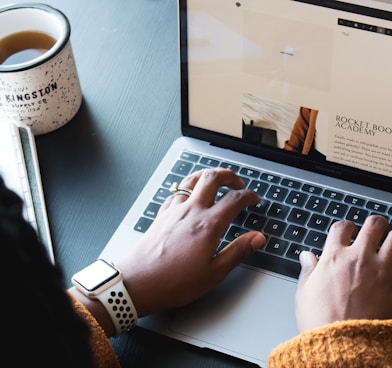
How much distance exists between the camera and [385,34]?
809 mm

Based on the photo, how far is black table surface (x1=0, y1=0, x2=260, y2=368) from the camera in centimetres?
88

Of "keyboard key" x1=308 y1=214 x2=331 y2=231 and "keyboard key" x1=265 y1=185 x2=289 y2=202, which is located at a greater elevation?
"keyboard key" x1=265 y1=185 x2=289 y2=202

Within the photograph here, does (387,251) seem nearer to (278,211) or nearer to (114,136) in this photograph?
(278,211)

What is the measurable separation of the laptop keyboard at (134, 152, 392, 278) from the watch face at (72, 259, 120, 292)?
0.10 m

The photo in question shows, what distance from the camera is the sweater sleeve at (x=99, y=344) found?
74 centimetres

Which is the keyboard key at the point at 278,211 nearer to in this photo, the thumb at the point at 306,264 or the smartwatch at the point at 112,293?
the thumb at the point at 306,264

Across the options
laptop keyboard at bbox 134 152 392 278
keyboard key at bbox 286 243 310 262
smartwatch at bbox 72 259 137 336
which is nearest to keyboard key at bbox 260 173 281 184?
laptop keyboard at bbox 134 152 392 278

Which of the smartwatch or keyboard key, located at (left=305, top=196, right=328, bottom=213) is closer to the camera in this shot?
the smartwatch

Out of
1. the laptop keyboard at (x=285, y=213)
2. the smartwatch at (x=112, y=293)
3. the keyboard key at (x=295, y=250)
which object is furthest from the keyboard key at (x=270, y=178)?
the smartwatch at (x=112, y=293)

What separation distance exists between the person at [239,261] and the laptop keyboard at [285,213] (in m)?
0.02

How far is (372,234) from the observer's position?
833mm

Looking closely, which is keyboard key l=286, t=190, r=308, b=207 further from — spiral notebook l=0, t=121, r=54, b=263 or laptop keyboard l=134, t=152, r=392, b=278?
spiral notebook l=0, t=121, r=54, b=263

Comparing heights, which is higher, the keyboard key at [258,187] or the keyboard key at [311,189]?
the keyboard key at [311,189]

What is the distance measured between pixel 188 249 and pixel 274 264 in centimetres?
10
